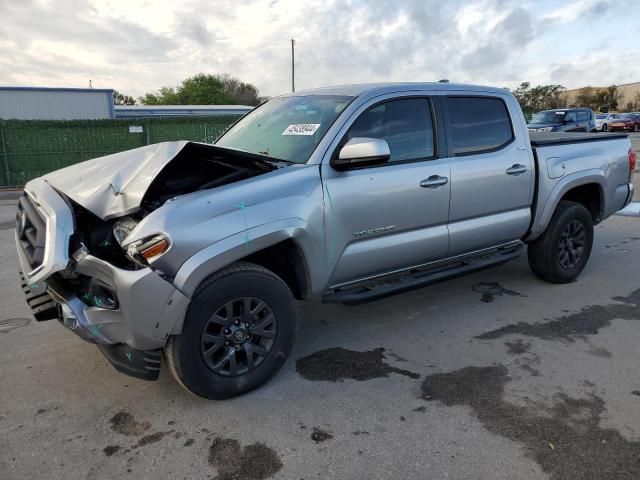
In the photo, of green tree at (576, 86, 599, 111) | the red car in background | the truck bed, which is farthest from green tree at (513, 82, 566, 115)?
the truck bed

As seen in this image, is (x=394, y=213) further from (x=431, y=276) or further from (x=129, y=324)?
(x=129, y=324)

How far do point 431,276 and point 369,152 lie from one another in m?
1.30

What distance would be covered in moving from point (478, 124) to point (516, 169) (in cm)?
53

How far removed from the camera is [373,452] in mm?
2643

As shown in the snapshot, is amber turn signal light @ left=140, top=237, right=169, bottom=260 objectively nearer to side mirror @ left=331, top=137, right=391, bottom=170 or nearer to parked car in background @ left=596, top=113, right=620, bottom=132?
side mirror @ left=331, top=137, right=391, bottom=170

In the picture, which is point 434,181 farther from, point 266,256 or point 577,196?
point 577,196

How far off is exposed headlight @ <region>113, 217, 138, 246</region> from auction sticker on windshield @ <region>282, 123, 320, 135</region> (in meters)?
1.36

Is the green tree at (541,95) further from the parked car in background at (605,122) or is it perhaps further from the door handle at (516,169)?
the door handle at (516,169)

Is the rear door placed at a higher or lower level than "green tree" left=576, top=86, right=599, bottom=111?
lower

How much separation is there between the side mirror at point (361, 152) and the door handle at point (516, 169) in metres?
1.61

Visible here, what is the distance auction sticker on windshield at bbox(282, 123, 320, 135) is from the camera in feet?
12.0

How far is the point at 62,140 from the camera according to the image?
15508mm

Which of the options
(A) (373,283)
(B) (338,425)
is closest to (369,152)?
(A) (373,283)

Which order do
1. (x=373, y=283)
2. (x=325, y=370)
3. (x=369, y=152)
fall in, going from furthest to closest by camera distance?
(x=373, y=283), (x=325, y=370), (x=369, y=152)
